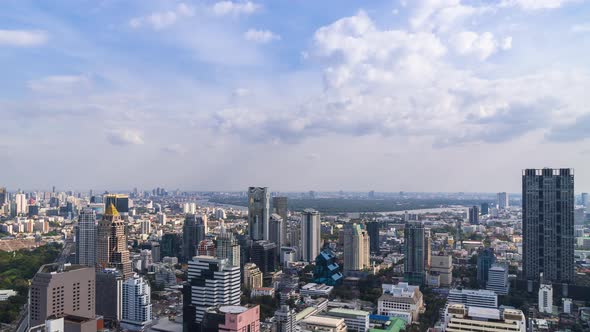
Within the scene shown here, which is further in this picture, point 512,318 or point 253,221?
point 253,221

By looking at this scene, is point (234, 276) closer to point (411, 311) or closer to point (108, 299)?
point (108, 299)

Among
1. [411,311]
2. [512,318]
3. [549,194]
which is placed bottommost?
[411,311]

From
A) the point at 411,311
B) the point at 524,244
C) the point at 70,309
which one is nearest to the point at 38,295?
the point at 70,309

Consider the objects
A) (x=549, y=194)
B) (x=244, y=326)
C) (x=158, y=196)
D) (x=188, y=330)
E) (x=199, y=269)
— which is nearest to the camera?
(x=244, y=326)

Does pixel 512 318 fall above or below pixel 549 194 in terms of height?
below

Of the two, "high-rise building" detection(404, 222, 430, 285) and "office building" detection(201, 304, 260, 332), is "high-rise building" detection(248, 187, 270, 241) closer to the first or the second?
"high-rise building" detection(404, 222, 430, 285)

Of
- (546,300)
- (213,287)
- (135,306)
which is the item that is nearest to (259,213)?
(135,306)

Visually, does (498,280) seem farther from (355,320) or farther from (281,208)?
(281,208)

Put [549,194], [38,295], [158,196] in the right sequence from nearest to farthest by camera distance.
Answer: [38,295]
[549,194]
[158,196]
